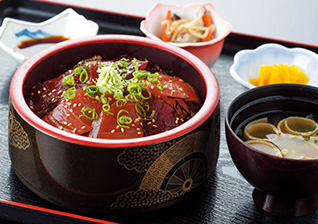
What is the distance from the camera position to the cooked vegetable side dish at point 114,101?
1.50 meters

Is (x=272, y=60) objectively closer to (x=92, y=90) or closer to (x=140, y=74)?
(x=140, y=74)

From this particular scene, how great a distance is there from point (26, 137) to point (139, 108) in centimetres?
37

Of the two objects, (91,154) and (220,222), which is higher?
(91,154)

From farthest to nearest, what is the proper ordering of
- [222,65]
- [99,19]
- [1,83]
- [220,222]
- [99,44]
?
[99,19], [222,65], [1,83], [99,44], [220,222]

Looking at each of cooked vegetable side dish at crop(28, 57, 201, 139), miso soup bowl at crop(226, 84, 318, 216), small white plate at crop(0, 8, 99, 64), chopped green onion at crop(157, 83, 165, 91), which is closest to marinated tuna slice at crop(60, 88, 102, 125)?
cooked vegetable side dish at crop(28, 57, 201, 139)

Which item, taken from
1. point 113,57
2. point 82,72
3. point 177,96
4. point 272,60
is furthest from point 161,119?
point 272,60

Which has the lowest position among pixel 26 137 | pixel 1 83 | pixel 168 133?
pixel 1 83

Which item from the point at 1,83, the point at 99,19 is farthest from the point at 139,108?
the point at 99,19

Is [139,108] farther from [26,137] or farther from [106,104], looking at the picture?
[26,137]

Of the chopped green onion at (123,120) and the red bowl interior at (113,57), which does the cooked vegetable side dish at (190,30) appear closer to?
the red bowl interior at (113,57)

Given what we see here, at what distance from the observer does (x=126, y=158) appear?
1.36 meters

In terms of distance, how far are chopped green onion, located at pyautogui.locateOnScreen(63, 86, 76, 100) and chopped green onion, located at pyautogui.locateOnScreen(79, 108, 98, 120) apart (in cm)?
8

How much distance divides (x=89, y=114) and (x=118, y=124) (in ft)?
0.36

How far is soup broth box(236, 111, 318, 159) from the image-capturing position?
150 cm
